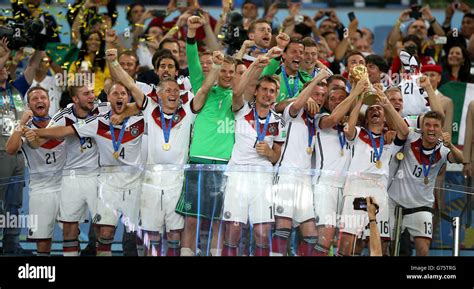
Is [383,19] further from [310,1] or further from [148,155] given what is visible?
[148,155]

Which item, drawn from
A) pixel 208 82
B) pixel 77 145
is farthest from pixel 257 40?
pixel 77 145

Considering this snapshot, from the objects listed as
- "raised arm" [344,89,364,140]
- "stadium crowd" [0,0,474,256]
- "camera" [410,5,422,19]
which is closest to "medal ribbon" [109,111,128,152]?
"stadium crowd" [0,0,474,256]

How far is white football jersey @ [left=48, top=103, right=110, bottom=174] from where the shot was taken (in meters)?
10.9

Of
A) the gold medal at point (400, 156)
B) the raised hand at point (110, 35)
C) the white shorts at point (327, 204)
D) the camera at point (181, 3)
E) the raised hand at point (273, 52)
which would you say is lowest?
the white shorts at point (327, 204)

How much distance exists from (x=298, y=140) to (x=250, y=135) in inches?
19.0

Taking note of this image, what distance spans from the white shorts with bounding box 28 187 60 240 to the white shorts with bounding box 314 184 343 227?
213 centimetres

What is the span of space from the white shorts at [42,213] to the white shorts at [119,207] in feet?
1.23

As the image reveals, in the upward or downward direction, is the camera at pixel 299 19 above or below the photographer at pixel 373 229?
above

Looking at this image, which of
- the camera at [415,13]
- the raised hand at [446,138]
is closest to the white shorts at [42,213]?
the raised hand at [446,138]

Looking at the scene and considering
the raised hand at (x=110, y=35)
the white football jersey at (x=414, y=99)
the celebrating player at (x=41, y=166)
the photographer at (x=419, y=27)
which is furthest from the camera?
the photographer at (x=419, y=27)

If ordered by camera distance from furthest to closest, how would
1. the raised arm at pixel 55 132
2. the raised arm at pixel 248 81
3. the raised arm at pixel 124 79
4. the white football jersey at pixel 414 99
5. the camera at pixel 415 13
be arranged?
the camera at pixel 415 13 → the white football jersey at pixel 414 99 → the raised arm at pixel 124 79 → the raised arm at pixel 55 132 → the raised arm at pixel 248 81

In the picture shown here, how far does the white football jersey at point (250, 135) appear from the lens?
1066cm

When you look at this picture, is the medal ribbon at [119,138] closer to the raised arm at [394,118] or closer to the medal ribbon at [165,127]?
the medal ribbon at [165,127]

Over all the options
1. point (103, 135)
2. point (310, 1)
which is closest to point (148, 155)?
point (103, 135)
